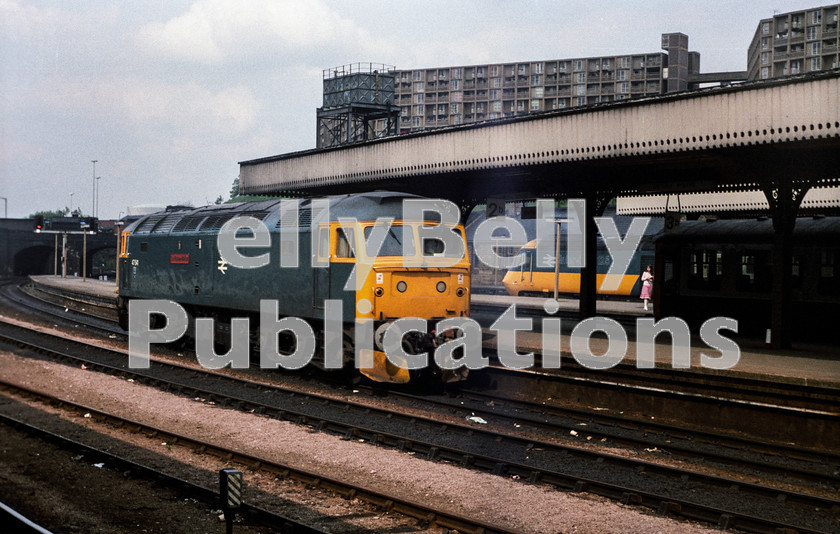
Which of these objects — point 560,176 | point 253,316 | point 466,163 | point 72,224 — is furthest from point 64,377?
point 72,224

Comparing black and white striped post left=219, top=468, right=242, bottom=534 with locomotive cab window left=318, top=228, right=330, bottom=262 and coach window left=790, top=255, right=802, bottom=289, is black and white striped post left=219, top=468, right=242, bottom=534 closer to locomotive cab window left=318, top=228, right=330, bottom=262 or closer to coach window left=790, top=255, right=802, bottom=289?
locomotive cab window left=318, top=228, right=330, bottom=262

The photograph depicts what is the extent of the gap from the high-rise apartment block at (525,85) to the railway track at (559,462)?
333ft

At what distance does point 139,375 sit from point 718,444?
38.7 ft

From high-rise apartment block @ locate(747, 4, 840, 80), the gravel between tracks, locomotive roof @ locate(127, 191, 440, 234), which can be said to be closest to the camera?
the gravel between tracks

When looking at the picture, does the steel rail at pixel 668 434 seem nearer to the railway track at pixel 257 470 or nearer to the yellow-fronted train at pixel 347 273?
the yellow-fronted train at pixel 347 273

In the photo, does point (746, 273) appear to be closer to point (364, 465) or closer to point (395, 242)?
point (395, 242)

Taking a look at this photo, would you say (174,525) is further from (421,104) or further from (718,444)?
(421,104)

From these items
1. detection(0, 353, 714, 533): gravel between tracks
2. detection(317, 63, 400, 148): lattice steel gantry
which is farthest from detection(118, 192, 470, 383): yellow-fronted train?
detection(317, 63, 400, 148): lattice steel gantry

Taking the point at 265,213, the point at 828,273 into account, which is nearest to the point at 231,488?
the point at 265,213

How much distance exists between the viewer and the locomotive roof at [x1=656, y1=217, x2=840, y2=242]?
63.5ft

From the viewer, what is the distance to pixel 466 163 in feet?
59.5

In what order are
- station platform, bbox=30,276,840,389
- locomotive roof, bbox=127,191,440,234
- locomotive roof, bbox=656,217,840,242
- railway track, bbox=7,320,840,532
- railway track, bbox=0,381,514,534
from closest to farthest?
railway track, bbox=0,381,514,534
railway track, bbox=7,320,840,532
station platform, bbox=30,276,840,389
locomotive roof, bbox=127,191,440,234
locomotive roof, bbox=656,217,840,242

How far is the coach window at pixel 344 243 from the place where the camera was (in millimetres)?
13977

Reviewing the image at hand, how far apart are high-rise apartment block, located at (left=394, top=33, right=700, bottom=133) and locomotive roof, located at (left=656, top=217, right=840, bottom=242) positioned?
91.0m
